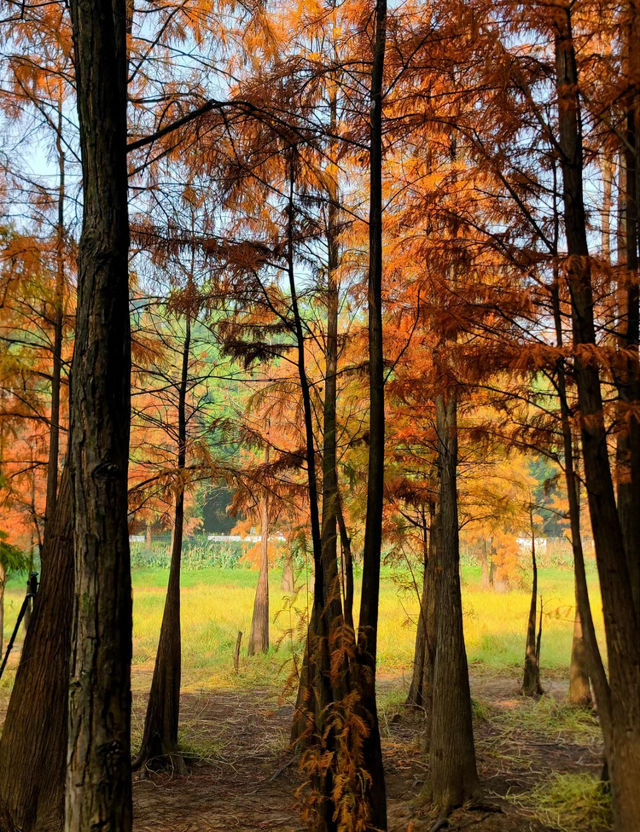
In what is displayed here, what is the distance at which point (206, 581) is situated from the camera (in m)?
28.6

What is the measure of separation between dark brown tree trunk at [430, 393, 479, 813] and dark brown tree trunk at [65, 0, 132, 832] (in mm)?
3421

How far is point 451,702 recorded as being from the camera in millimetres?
5926

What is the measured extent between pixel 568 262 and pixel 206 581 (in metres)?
26.4

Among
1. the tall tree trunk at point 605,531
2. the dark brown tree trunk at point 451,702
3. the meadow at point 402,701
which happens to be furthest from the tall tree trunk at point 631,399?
the meadow at point 402,701

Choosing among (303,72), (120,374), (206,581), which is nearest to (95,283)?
(120,374)

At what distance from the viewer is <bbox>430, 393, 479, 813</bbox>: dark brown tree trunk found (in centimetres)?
576

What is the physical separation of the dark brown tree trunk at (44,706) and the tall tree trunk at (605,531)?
3912 mm

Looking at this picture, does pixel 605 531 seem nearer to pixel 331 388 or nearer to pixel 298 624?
pixel 331 388

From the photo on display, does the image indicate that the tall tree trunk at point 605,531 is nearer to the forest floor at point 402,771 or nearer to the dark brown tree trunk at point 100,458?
the forest floor at point 402,771

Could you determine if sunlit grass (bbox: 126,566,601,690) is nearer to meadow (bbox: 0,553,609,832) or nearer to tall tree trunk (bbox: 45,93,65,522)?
meadow (bbox: 0,553,609,832)

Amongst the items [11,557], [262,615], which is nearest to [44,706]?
[11,557]

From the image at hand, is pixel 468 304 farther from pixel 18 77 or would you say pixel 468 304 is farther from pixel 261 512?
pixel 261 512

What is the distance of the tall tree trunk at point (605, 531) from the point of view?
4.41m

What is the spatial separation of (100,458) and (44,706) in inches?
131
